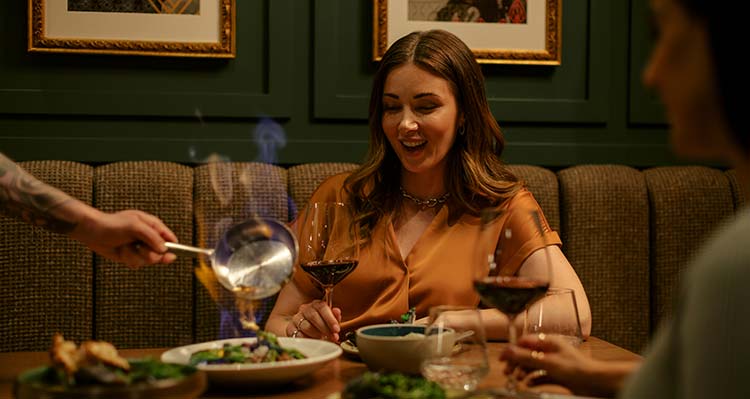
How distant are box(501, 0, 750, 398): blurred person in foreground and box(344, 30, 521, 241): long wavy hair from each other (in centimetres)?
155

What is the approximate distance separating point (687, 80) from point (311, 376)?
939 mm

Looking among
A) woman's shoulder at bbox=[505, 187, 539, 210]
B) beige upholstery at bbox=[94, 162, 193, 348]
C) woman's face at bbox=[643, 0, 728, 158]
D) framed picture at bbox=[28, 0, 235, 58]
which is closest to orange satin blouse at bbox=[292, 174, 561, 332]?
woman's shoulder at bbox=[505, 187, 539, 210]

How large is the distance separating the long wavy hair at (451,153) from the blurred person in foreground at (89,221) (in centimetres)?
82

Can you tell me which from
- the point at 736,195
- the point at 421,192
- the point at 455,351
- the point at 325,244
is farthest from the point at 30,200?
the point at 736,195

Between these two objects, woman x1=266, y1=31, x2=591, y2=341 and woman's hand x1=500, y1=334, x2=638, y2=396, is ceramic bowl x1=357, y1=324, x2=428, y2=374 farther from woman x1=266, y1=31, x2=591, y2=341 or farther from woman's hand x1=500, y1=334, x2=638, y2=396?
woman x1=266, y1=31, x2=591, y2=341

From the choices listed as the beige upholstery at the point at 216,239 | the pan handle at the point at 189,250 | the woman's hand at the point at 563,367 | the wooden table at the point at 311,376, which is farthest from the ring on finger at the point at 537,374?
the beige upholstery at the point at 216,239

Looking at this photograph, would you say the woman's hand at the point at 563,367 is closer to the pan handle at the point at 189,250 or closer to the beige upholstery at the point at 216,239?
the pan handle at the point at 189,250

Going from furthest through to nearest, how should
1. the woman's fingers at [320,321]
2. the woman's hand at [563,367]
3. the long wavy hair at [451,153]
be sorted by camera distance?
1. the long wavy hair at [451,153]
2. the woman's fingers at [320,321]
3. the woman's hand at [563,367]

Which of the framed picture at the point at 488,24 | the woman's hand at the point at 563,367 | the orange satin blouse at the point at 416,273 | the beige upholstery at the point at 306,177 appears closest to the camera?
the woman's hand at the point at 563,367

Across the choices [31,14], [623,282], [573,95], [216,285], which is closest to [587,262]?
[623,282]

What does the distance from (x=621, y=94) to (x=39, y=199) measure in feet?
6.81

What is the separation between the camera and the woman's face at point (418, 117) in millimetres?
2361

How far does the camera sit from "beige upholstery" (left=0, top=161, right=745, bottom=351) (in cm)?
249

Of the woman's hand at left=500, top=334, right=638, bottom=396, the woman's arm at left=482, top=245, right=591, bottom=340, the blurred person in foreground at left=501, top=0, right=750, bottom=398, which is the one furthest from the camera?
the woman's arm at left=482, top=245, right=591, bottom=340
